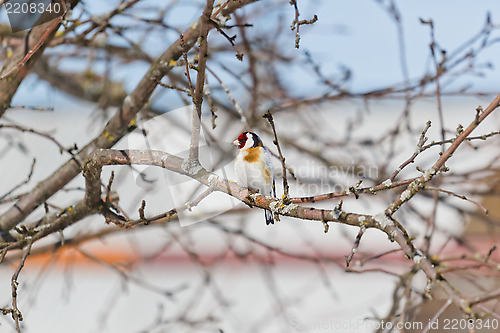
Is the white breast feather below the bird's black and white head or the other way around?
below

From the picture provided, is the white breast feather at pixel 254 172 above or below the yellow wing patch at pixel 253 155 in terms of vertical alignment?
below

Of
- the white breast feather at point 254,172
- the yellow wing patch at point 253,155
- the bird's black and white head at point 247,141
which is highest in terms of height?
the bird's black and white head at point 247,141

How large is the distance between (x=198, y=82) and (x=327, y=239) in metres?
4.67

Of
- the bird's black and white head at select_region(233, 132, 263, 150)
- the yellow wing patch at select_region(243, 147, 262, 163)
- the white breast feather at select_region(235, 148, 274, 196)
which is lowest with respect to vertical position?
the white breast feather at select_region(235, 148, 274, 196)

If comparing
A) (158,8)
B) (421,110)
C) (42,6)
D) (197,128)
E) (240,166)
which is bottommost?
Answer: (197,128)

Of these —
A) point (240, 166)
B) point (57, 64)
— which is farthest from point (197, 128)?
point (57, 64)

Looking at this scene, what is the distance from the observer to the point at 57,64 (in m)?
3.84

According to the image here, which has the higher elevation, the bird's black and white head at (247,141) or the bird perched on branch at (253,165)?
the bird's black and white head at (247,141)

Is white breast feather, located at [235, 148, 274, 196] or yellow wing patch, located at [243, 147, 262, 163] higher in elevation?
yellow wing patch, located at [243, 147, 262, 163]

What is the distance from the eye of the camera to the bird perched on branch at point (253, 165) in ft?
6.21

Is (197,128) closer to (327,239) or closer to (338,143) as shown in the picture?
(338,143)

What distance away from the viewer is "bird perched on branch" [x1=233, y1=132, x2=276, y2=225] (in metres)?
1.89

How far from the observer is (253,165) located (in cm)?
189

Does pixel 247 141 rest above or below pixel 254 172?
above
